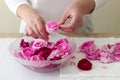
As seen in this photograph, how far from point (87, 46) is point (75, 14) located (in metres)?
0.09

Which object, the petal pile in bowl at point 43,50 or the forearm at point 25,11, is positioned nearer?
the petal pile in bowl at point 43,50

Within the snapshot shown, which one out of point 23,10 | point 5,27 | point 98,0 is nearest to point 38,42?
point 23,10

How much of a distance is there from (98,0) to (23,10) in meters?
0.22

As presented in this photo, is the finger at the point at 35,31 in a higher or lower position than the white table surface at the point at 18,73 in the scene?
higher

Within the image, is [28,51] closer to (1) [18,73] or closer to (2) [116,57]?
(1) [18,73]

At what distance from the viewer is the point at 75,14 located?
64 centimetres

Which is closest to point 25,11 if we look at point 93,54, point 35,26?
point 35,26

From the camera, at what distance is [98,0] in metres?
0.77

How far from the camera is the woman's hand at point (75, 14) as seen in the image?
0.62m

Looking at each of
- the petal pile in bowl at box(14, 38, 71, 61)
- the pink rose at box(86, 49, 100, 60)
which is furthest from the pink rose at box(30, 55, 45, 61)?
the pink rose at box(86, 49, 100, 60)

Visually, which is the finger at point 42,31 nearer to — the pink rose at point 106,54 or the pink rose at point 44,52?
the pink rose at point 44,52

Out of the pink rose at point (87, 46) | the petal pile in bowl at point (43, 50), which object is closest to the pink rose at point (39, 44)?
the petal pile in bowl at point (43, 50)

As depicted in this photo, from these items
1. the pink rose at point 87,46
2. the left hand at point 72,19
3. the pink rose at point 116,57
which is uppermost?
the left hand at point 72,19

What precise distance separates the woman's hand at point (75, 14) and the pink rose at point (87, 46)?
0.05 m
